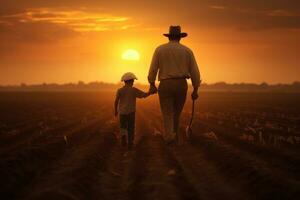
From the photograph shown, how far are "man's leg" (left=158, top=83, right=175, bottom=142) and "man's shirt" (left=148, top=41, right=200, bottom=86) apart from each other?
0.84ft

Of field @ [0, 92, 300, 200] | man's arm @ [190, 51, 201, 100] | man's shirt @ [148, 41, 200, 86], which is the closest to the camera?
field @ [0, 92, 300, 200]

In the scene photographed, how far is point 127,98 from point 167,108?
1255 millimetres

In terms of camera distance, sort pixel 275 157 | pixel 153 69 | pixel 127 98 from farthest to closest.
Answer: pixel 127 98
pixel 153 69
pixel 275 157

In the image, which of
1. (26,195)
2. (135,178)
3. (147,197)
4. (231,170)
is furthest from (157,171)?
(26,195)

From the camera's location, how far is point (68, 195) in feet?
20.3

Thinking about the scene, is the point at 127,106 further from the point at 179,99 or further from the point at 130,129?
the point at 179,99

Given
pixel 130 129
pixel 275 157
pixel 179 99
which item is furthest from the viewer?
pixel 130 129

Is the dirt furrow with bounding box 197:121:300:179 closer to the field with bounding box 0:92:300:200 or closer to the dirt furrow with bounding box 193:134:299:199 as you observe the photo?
the field with bounding box 0:92:300:200

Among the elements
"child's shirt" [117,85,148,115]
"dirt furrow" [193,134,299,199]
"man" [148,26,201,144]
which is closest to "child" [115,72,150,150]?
"child's shirt" [117,85,148,115]

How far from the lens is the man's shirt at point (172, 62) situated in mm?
10344

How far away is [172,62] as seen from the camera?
10.3 metres

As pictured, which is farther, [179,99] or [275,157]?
[179,99]

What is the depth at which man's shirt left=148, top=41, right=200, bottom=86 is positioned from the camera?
1034cm

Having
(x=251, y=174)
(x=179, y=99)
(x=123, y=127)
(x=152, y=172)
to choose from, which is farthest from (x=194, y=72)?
(x=251, y=174)
